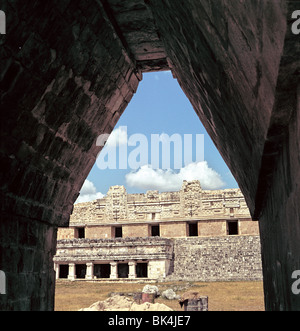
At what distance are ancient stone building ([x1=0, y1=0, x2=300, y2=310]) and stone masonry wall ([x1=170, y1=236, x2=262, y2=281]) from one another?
18.7m

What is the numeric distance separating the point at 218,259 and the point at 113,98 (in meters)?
20.9

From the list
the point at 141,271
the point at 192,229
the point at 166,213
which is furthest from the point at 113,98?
the point at 192,229

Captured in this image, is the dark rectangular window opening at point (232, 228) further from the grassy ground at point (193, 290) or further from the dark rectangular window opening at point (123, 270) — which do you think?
the grassy ground at point (193, 290)

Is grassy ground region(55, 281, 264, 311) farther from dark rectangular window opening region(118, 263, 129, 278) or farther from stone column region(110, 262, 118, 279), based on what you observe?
dark rectangular window opening region(118, 263, 129, 278)

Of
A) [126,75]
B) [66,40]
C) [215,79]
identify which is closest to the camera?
[215,79]

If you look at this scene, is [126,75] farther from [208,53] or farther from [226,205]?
[226,205]

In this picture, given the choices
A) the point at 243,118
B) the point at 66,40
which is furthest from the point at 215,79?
the point at 66,40

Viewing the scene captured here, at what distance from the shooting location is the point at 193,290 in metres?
17.8

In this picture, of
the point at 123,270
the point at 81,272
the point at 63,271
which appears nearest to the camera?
the point at 123,270

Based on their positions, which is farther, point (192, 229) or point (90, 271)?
point (192, 229)

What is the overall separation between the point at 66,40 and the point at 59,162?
1.40 m

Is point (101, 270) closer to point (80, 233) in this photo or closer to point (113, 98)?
point (80, 233)

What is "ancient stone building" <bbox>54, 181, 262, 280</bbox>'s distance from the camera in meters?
23.3

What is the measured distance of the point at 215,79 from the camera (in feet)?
8.70
